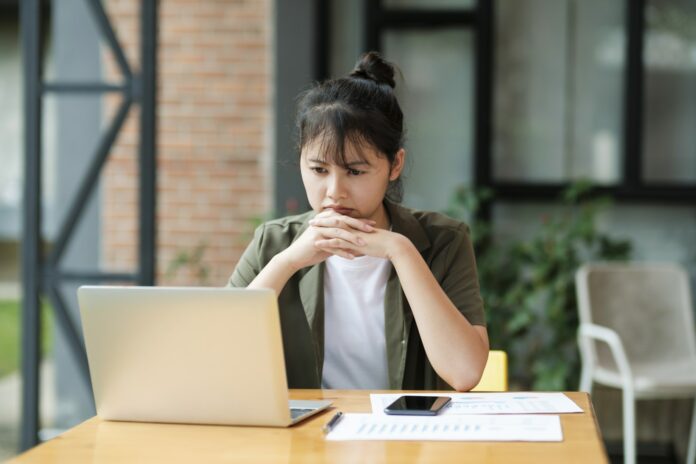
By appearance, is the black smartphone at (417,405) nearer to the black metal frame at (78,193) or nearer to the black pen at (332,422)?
the black pen at (332,422)

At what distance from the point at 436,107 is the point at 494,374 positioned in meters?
2.93

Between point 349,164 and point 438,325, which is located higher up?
point 349,164

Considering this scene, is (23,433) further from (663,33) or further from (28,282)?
(663,33)

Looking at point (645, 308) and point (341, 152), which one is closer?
point (341, 152)

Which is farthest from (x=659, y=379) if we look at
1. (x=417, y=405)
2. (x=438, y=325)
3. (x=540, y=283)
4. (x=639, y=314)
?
(x=417, y=405)

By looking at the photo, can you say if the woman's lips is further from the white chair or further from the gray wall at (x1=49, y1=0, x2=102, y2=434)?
the gray wall at (x1=49, y1=0, x2=102, y2=434)

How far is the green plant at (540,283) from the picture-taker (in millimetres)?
4422

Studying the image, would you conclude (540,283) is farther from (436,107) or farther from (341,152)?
(341,152)

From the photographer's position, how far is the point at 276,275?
2.08 meters

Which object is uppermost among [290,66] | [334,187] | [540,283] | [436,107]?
[290,66]

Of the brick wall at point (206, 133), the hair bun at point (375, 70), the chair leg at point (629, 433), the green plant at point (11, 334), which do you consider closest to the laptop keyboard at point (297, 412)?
the hair bun at point (375, 70)

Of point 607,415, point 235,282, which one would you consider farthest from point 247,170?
point 235,282

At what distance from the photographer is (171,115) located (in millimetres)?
5199

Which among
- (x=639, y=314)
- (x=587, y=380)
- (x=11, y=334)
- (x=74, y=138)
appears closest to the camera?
(x=587, y=380)
